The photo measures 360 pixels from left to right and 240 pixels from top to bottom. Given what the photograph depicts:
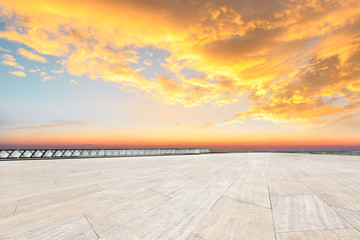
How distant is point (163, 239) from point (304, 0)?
40.8 ft

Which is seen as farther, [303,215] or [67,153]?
[67,153]

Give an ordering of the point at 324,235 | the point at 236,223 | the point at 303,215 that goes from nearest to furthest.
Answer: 1. the point at 324,235
2. the point at 236,223
3. the point at 303,215

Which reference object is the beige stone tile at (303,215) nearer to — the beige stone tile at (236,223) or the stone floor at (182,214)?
the stone floor at (182,214)

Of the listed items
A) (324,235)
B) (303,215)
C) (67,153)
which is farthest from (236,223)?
(67,153)

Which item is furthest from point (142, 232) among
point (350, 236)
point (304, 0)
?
point (304, 0)

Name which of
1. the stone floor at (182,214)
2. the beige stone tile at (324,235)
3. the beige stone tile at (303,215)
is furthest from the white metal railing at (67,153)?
the beige stone tile at (324,235)

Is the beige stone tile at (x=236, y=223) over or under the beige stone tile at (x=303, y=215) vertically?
under

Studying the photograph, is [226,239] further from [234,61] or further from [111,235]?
[234,61]

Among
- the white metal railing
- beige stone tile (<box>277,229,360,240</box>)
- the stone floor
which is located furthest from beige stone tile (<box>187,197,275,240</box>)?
the white metal railing

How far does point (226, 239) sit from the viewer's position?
4.90 ft

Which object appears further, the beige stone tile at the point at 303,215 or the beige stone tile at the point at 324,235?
the beige stone tile at the point at 303,215

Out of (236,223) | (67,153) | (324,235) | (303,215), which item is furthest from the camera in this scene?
(67,153)

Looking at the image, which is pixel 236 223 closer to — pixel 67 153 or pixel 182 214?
pixel 182 214

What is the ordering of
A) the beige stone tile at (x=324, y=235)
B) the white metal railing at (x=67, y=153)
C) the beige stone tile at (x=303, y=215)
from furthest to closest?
the white metal railing at (x=67, y=153) → the beige stone tile at (x=303, y=215) → the beige stone tile at (x=324, y=235)
